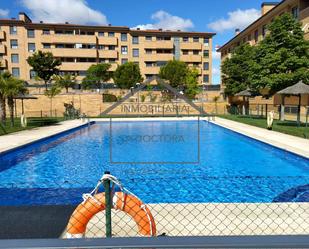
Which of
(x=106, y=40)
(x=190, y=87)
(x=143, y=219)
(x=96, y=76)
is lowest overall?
(x=143, y=219)

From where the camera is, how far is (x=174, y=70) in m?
41.3

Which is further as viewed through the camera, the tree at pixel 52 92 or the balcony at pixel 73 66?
the balcony at pixel 73 66

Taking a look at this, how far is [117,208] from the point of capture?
314 centimetres

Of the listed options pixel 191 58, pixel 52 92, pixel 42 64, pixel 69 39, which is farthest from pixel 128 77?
pixel 191 58

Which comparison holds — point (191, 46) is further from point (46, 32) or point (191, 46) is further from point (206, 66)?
point (46, 32)

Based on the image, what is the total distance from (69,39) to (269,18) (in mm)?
36223

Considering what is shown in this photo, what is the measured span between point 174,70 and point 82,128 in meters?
23.3

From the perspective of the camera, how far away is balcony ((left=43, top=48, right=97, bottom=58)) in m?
50.7

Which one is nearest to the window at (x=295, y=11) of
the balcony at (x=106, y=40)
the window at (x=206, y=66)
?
the window at (x=206, y=66)

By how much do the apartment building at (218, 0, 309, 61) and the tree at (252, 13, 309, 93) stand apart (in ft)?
14.4

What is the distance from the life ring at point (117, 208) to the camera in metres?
3.12

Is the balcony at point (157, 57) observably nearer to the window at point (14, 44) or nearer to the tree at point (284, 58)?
the window at point (14, 44)

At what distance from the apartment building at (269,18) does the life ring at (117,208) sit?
25.4 metres

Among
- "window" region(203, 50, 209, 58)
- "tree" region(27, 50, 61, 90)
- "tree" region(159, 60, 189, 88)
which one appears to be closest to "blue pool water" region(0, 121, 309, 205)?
"tree" region(159, 60, 189, 88)
